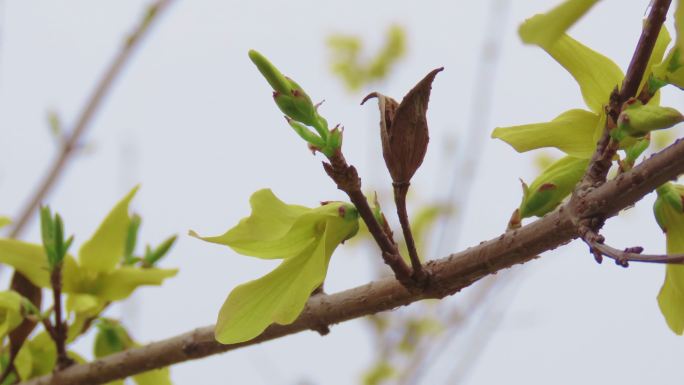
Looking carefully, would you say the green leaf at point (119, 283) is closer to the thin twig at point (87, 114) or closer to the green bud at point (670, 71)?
the thin twig at point (87, 114)

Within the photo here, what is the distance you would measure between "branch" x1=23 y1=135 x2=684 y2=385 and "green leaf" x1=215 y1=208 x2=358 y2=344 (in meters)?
0.05

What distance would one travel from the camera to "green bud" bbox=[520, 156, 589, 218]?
2.24 ft

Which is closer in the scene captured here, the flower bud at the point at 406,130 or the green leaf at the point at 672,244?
the flower bud at the point at 406,130

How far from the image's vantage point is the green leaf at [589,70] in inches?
27.5

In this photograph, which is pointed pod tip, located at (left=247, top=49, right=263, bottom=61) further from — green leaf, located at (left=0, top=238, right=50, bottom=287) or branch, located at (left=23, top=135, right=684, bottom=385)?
green leaf, located at (left=0, top=238, right=50, bottom=287)

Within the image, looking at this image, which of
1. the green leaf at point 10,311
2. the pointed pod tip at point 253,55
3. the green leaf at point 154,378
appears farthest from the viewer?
the green leaf at point 154,378

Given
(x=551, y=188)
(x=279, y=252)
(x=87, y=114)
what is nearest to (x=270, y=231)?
(x=279, y=252)

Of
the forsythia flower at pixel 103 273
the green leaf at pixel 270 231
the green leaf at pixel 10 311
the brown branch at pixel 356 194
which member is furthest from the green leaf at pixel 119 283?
the brown branch at pixel 356 194

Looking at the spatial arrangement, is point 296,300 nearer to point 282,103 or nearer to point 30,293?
point 282,103

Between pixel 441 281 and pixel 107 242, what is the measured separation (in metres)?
0.45

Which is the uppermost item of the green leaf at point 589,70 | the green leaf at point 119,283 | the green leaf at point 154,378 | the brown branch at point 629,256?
the green leaf at point 589,70

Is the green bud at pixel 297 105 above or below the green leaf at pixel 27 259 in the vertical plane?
above

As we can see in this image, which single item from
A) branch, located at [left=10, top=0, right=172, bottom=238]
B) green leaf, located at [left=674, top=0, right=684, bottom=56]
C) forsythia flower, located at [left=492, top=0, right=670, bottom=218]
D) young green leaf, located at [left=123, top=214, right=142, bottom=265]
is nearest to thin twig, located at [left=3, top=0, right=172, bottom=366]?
branch, located at [left=10, top=0, right=172, bottom=238]

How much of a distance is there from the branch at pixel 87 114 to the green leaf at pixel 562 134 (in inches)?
34.5
